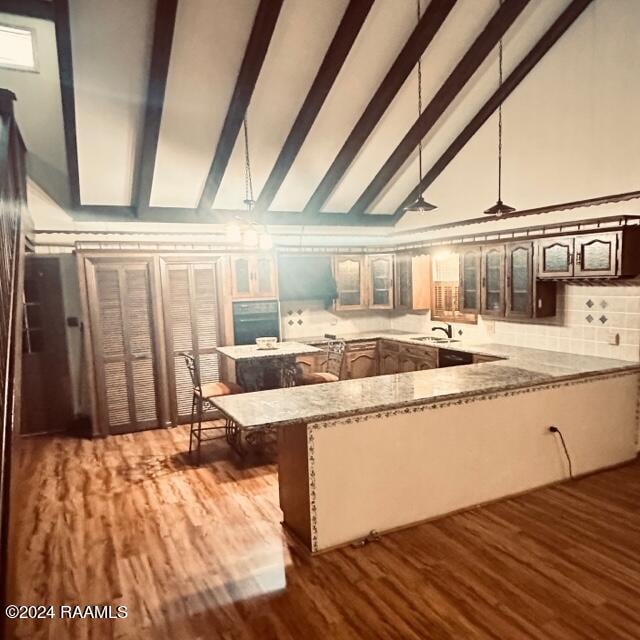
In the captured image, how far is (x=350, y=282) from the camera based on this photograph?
6711 mm

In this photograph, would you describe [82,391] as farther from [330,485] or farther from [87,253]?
[330,485]

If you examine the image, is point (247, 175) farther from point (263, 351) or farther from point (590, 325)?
point (590, 325)

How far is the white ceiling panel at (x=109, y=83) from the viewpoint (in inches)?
130

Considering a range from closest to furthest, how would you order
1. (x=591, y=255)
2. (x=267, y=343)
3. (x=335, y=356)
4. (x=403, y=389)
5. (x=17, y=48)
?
(x=403, y=389), (x=17, y=48), (x=591, y=255), (x=267, y=343), (x=335, y=356)

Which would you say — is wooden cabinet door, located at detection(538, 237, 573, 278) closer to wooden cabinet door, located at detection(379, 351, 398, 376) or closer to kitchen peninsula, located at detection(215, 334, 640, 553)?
kitchen peninsula, located at detection(215, 334, 640, 553)

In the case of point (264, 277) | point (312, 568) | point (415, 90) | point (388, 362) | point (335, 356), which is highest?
point (415, 90)

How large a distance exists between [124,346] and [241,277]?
5.05 ft

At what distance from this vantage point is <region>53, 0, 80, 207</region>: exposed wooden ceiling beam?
315 cm

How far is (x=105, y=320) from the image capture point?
5.20 m

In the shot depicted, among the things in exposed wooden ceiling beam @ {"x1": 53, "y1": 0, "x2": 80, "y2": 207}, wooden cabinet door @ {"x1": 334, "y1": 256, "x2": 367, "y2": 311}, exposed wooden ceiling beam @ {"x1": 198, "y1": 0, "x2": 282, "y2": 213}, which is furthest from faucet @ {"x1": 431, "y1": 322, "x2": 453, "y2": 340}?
exposed wooden ceiling beam @ {"x1": 53, "y1": 0, "x2": 80, "y2": 207}

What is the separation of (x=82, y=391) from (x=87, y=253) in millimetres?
1644

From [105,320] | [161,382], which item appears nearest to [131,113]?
[105,320]

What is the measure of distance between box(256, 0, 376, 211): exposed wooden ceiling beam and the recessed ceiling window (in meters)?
2.17

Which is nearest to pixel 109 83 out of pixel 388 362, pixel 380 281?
pixel 380 281
